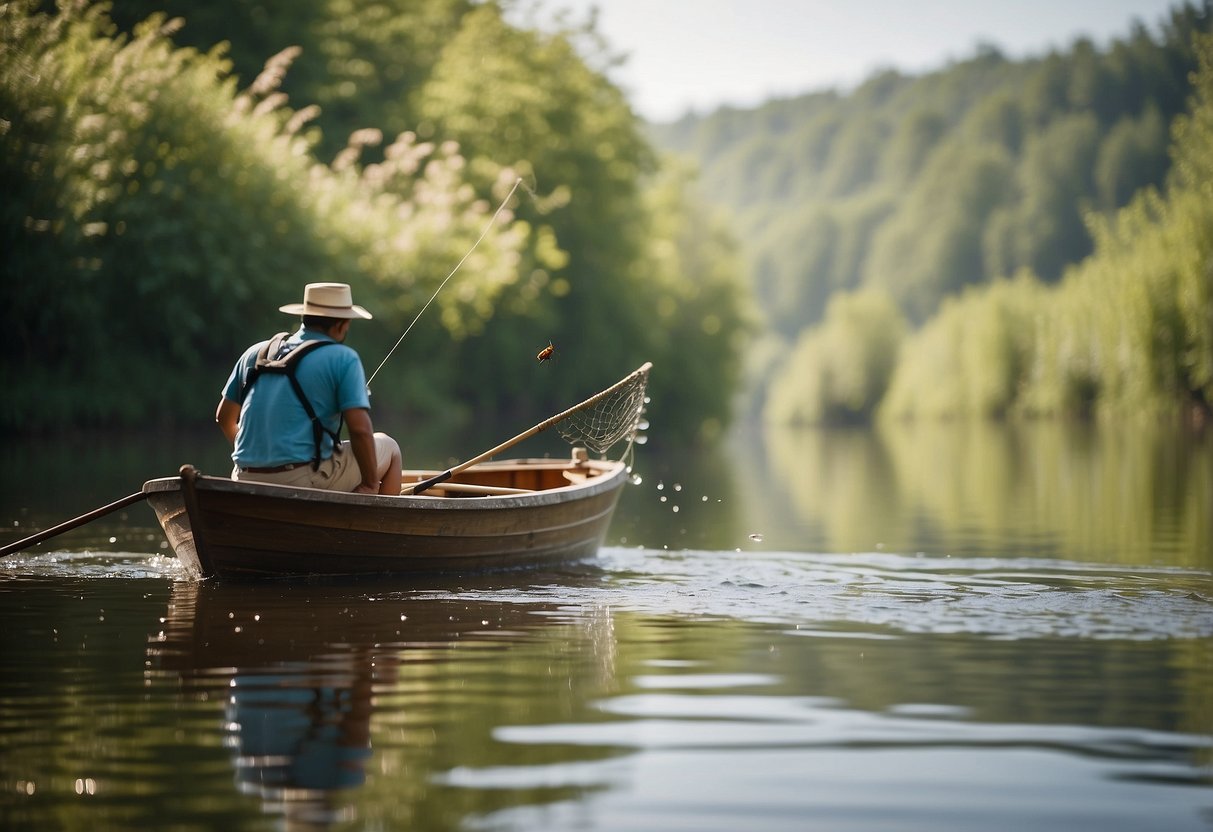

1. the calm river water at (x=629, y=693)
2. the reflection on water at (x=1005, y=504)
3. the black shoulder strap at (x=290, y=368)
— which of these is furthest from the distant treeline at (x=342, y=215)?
the black shoulder strap at (x=290, y=368)

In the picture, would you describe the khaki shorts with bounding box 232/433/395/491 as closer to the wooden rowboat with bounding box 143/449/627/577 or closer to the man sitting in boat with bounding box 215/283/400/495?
the man sitting in boat with bounding box 215/283/400/495

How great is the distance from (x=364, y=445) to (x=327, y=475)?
359mm

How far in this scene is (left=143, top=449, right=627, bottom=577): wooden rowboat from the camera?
9.57 m

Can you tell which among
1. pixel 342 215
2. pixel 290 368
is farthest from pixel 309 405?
pixel 342 215

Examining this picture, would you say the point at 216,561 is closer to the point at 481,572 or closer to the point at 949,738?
the point at 481,572

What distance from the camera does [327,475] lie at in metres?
10.2

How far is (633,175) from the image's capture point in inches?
1893

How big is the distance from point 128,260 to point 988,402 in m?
60.4

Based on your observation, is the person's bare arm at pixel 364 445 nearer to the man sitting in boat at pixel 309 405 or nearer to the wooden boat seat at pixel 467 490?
the man sitting in boat at pixel 309 405

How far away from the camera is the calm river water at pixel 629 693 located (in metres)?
4.82

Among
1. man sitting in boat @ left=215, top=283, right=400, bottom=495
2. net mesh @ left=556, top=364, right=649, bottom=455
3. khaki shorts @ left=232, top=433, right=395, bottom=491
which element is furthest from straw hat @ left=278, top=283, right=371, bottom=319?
net mesh @ left=556, top=364, right=649, bottom=455

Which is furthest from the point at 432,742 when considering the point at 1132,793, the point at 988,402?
the point at 988,402

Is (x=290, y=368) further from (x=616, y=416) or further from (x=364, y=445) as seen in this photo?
(x=616, y=416)

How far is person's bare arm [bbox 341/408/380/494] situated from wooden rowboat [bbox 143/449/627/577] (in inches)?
11.2
